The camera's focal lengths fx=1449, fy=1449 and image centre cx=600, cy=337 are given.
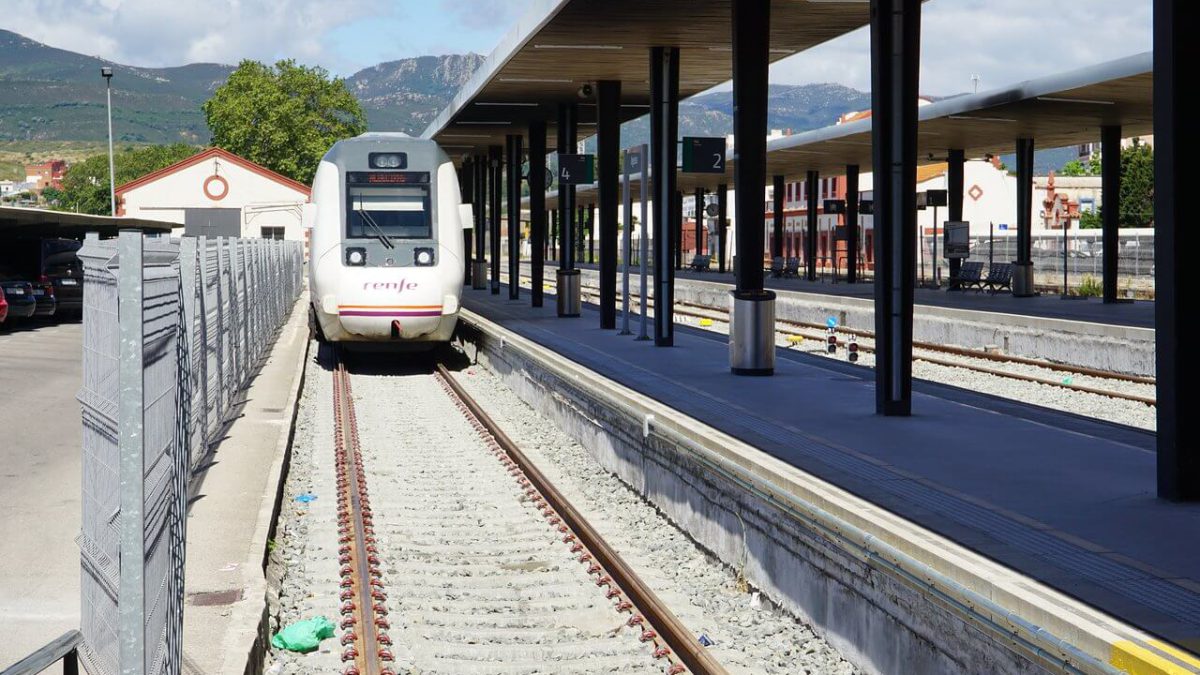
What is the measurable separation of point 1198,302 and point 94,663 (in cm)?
641

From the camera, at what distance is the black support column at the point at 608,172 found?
81.5 ft

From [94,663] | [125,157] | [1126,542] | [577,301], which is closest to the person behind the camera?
[94,663]

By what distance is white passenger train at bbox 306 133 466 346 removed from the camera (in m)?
21.7

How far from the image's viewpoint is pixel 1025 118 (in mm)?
30828

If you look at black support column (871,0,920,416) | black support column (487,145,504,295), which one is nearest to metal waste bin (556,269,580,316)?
black support column (487,145,504,295)

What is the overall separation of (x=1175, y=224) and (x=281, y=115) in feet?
371

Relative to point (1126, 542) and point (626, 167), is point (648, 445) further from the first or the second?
point (626, 167)

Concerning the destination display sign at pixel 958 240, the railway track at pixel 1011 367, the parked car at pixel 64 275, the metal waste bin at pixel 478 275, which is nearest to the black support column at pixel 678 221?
the railway track at pixel 1011 367

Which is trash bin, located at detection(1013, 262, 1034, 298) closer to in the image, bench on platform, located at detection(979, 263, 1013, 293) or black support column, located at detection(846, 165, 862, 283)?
bench on platform, located at detection(979, 263, 1013, 293)

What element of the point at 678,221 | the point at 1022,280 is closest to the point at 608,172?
the point at 678,221

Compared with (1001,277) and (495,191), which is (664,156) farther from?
(495,191)

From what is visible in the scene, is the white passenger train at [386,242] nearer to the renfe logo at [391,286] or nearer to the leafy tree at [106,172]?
the renfe logo at [391,286]

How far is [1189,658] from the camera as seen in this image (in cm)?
523

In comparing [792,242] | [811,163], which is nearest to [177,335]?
[811,163]
